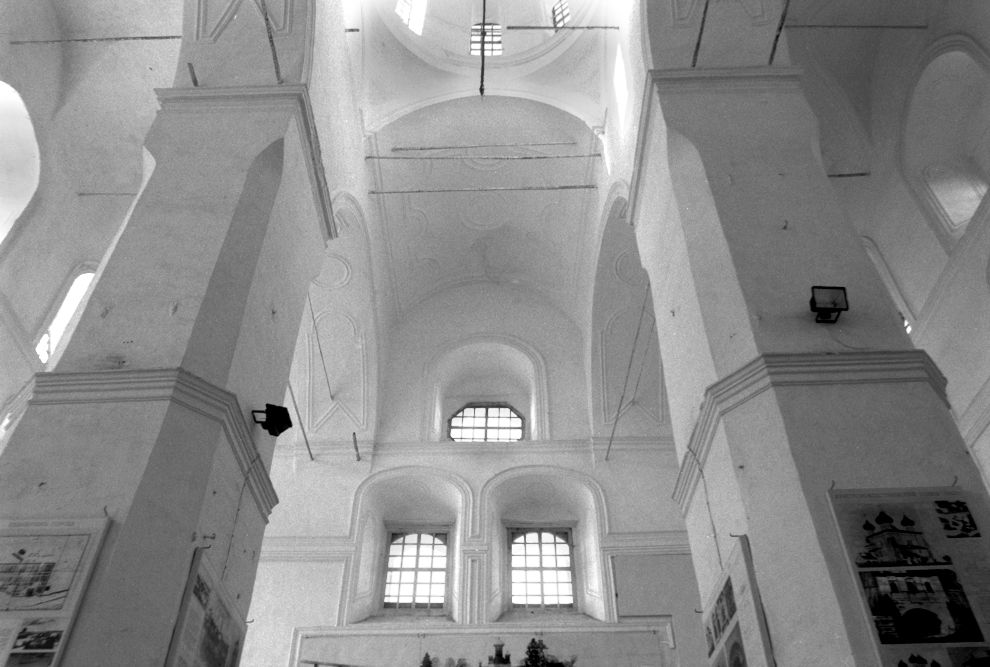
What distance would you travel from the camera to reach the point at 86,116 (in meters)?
12.8

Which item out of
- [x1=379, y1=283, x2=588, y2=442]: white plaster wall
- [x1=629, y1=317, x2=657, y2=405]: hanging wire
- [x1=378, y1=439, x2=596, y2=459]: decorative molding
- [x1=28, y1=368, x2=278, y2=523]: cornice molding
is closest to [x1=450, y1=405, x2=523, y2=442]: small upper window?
[x1=379, y1=283, x2=588, y2=442]: white plaster wall

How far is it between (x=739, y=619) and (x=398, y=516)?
28.2 feet

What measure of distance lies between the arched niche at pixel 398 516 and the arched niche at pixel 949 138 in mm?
7366

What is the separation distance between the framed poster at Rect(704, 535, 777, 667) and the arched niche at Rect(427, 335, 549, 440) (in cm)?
811

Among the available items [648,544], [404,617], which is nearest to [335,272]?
[404,617]

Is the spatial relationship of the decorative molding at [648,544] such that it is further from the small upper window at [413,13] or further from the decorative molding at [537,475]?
the small upper window at [413,13]

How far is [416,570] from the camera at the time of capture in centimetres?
1305

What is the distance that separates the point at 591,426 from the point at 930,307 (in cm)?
518

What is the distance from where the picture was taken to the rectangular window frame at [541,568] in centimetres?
1244

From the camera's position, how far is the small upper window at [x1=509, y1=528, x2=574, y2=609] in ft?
41.2

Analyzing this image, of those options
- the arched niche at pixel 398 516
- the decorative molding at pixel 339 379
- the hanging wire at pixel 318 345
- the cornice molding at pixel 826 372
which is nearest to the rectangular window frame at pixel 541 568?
the arched niche at pixel 398 516

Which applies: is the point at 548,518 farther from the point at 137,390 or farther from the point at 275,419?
the point at 137,390

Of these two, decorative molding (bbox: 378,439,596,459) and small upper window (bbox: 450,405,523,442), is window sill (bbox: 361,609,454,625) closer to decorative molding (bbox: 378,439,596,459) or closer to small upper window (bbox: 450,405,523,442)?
decorative molding (bbox: 378,439,596,459)

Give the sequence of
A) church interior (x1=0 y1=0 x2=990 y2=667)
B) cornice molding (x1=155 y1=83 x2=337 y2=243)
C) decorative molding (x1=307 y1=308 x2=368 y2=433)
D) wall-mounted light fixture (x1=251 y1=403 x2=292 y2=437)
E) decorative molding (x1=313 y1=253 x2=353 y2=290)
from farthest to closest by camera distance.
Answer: decorative molding (x1=307 y1=308 x2=368 y2=433) → decorative molding (x1=313 y1=253 x2=353 y2=290) → cornice molding (x1=155 y1=83 x2=337 y2=243) → wall-mounted light fixture (x1=251 y1=403 x2=292 y2=437) → church interior (x1=0 y1=0 x2=990 y2=667)
